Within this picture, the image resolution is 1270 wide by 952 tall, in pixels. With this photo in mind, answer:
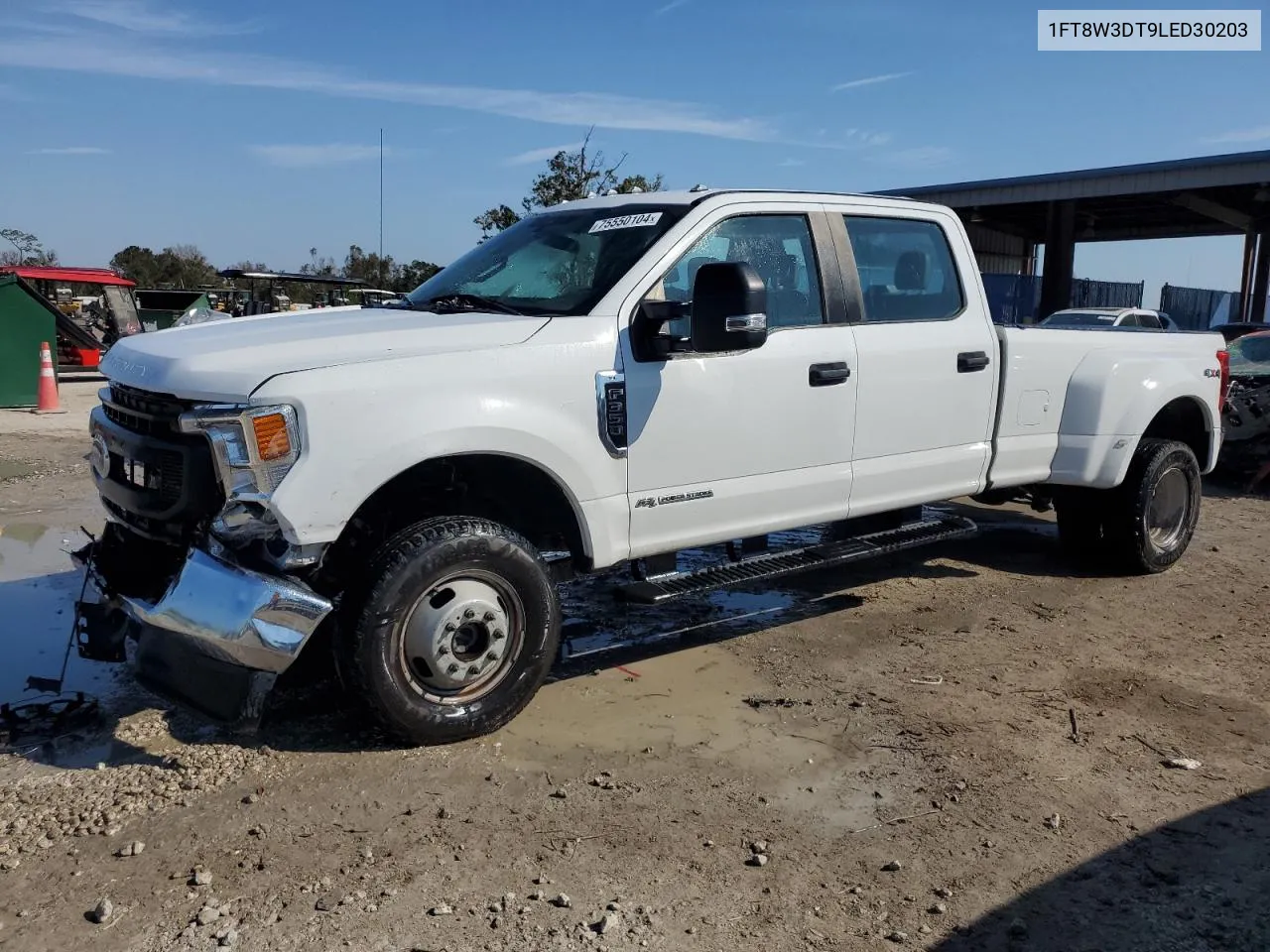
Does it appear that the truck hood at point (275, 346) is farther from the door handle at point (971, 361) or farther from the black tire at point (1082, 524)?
the black tire at point (1082, 524)

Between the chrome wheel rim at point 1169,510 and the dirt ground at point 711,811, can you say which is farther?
the chrome wheel rim at point 1169,510

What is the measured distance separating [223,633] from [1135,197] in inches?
1006

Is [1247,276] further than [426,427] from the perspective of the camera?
Yes

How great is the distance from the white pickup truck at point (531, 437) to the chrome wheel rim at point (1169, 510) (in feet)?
4.13

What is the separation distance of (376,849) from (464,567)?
1.01m

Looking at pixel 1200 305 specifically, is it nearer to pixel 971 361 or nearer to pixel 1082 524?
pixel 1082 524

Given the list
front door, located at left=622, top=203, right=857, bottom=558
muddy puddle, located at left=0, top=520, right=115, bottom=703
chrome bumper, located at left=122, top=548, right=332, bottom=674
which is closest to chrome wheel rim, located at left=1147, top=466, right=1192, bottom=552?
front door, located at left=622, top=203, right=857, bottom=558

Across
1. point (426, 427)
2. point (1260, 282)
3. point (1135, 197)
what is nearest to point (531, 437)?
point (426, 427)

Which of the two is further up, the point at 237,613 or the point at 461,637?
the point at 237,613

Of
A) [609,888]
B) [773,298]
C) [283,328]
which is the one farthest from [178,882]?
[773,298]

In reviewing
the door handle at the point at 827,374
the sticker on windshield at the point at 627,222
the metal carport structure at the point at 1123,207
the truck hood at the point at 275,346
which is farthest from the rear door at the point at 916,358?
the metal carport structure at the point at 1123,207

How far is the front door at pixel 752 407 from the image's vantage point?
420 cm

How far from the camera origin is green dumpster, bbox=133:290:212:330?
2078 centimetres

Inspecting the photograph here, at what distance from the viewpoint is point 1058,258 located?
26500 mm
